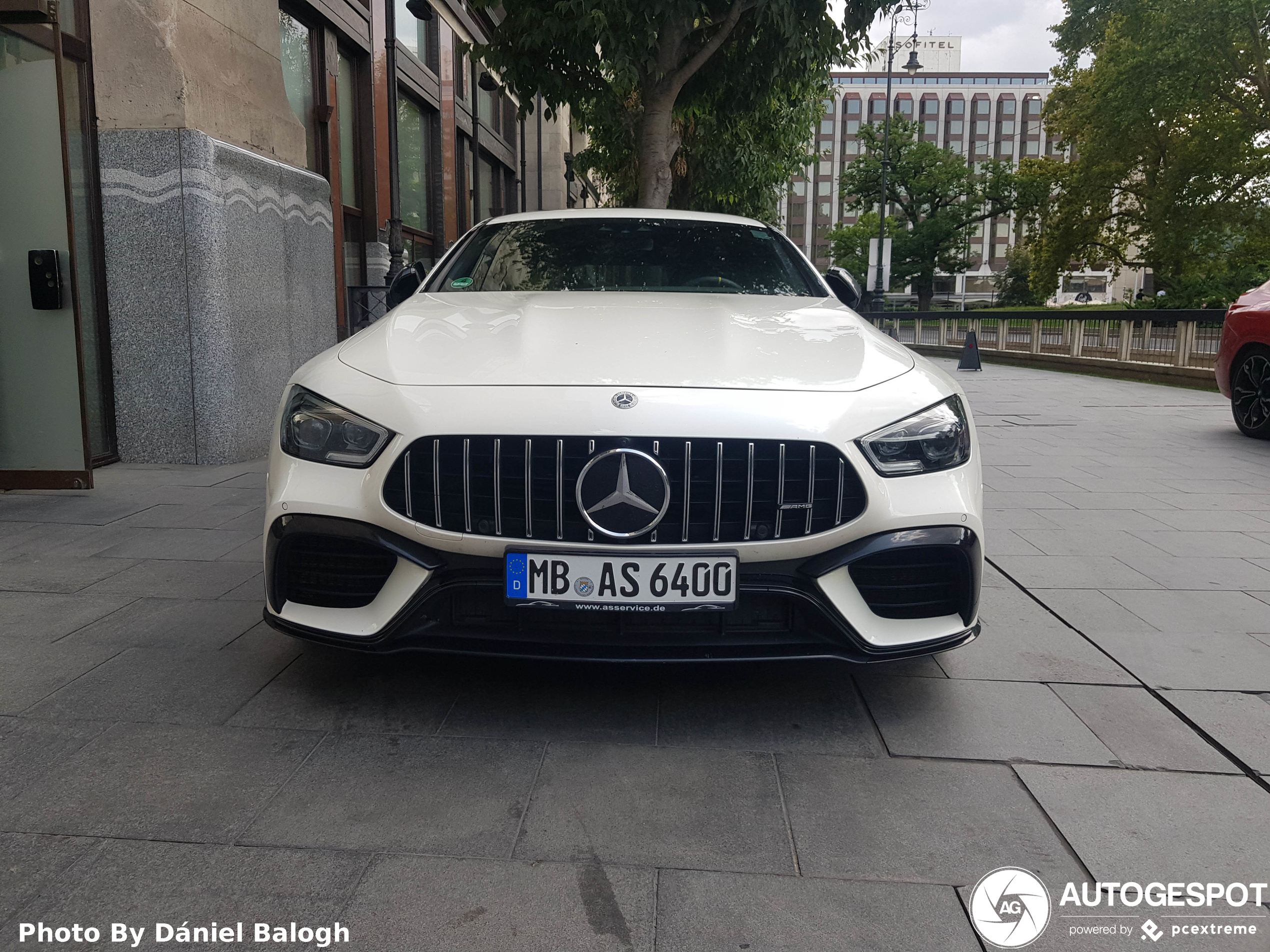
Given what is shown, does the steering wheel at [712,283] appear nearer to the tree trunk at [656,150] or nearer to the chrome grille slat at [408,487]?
the chrome grille slat at [408,487]

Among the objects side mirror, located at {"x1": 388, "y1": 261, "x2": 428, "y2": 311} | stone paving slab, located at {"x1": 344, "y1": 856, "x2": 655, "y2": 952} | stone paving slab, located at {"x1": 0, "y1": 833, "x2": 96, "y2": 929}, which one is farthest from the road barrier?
stone paving slab, located at {"x1": 0, "y1": 833, "x2": 96, "y2": 929}

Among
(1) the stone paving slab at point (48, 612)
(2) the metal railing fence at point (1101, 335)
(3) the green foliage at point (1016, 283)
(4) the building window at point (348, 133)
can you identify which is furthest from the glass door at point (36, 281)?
(3) the green foliage at point (1016, 283)

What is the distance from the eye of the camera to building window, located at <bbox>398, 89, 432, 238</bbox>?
16.4 m

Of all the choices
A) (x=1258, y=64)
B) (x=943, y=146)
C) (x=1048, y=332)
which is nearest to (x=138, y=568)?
(x=1048, y=332)

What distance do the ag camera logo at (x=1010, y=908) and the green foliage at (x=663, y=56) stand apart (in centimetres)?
852

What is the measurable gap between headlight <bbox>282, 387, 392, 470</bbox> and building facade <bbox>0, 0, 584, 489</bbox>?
12.1ft

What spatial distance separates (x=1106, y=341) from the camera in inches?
774

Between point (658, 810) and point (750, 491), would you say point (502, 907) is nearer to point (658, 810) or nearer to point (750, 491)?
point (658, 810)

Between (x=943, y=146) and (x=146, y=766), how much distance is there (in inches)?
4515

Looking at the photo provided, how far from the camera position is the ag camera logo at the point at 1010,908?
73.4 inches

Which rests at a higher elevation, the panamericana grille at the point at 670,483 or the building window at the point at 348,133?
the building window at the point at 348,133

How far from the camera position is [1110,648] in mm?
3490

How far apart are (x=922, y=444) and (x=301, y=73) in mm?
11204

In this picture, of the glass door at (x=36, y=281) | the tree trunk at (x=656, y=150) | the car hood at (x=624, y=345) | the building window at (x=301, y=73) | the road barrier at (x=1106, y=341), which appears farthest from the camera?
the road barrier at (x=1106, y=341)
